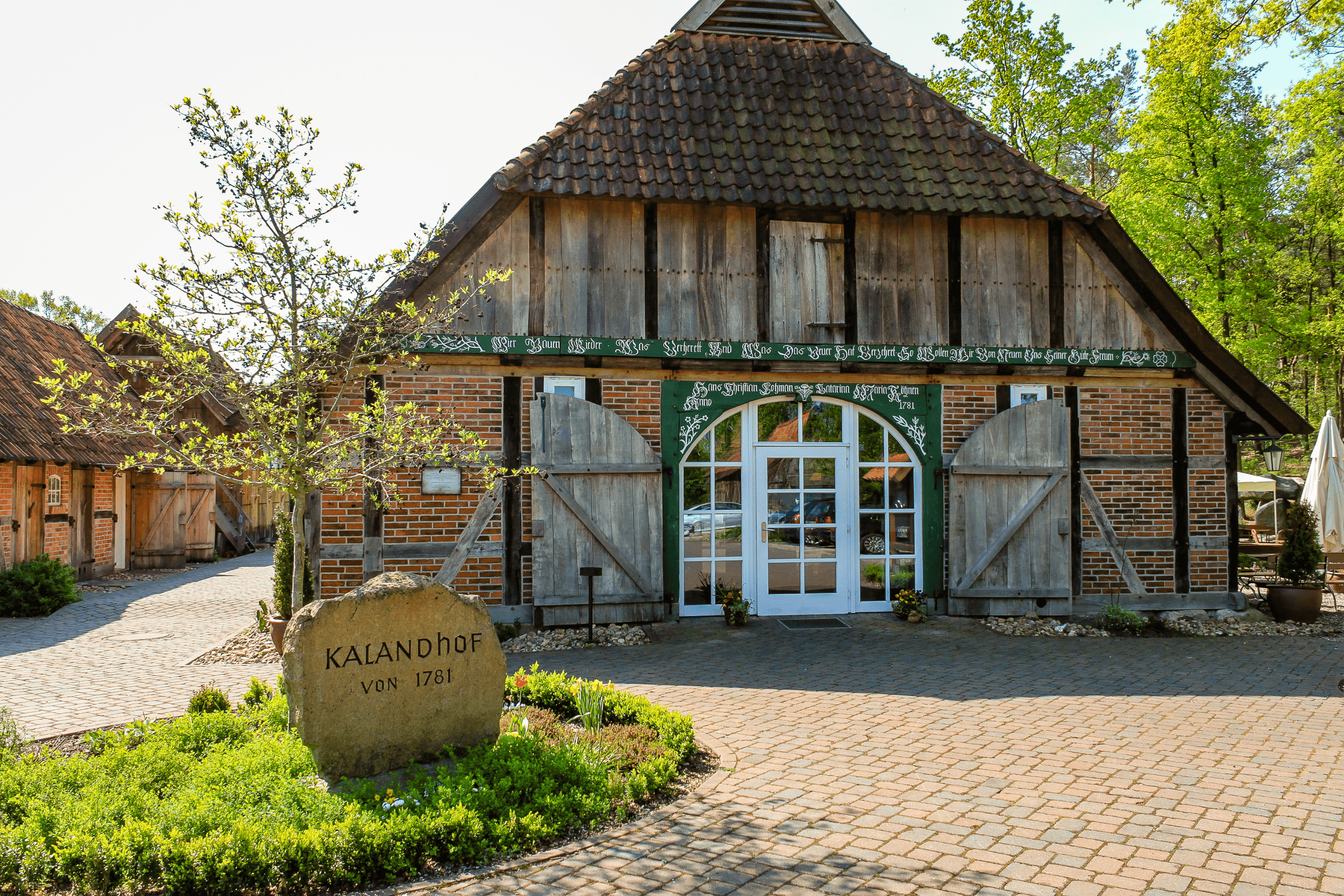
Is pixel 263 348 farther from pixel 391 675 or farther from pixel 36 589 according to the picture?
pixel 36 589

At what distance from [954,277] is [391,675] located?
26.3 feet

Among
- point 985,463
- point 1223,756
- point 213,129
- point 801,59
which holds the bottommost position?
point 1223,756

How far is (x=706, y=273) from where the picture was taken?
1005cm

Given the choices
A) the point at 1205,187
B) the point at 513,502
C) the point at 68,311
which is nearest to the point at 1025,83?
the point at 1205,187

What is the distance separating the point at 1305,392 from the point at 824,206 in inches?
1058

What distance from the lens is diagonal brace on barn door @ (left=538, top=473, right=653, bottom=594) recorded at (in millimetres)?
9461

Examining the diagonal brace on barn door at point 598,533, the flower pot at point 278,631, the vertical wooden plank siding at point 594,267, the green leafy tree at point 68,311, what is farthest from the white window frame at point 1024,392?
the green leafy tree at point 68,311

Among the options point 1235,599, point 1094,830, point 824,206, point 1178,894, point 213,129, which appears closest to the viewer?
point 1178,894

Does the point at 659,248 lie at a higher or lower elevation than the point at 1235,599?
higher

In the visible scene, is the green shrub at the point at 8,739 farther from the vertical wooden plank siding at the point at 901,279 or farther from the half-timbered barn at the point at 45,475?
the vertical wooden plank siding at the point at 901,279

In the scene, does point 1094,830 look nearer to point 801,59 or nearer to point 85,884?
point 85,884

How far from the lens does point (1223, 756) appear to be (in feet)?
17.1

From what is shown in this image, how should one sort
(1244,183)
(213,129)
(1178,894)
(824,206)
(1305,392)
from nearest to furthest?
→ (1178,894) → (213,129) → (824,206) → (1244,183) → (1305,392)

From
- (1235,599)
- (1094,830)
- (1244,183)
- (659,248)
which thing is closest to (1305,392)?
(1244,183)
